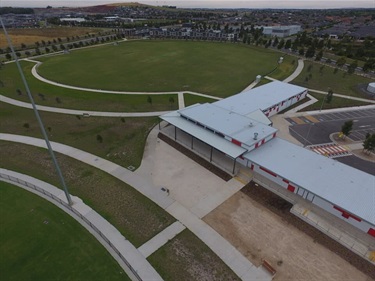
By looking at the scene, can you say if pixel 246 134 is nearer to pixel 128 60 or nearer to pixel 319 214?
pixel 319 214

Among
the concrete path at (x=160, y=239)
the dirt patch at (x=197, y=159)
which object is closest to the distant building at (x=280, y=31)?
the dirt patch at (x=197, y=159)

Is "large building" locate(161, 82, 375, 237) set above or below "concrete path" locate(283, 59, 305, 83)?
above

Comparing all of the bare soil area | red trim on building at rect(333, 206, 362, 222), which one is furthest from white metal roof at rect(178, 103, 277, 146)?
red trim on building at rect(333, 206, 362, 222)

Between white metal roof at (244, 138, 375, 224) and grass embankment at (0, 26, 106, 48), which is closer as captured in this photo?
white metal roof at (244, 138, 375, 224)

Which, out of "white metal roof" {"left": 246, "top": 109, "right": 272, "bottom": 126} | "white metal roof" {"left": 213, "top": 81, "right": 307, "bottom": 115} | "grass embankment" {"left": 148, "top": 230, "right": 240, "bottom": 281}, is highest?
"white metal roof" {"left": 213, "top": 81, "right": 307, "bottom": 115}

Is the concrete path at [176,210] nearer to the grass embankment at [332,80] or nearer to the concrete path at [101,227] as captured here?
the concrete path at [101,227]

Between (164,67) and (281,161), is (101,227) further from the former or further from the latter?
(164,67)

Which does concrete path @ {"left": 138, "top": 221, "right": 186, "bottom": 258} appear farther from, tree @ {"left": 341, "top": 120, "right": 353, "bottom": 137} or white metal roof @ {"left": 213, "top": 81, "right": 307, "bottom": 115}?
tree @ {"left": 341, "top": 120, "right": 353, "bottom": 137}
